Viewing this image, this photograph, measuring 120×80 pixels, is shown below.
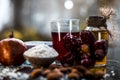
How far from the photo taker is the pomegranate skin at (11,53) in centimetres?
80

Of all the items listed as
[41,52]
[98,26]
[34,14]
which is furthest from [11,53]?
[34,14]

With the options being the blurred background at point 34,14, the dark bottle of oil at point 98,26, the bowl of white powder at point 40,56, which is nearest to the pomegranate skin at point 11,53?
the bowl of white powder at point 40,56

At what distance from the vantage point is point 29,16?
1.95 meters

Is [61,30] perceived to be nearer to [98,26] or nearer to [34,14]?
[98,26]

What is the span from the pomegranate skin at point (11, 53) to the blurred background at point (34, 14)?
100cm

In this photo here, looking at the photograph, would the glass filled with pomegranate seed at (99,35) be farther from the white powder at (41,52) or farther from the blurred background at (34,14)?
the blurred background at (34,14)

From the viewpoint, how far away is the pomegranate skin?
797mm

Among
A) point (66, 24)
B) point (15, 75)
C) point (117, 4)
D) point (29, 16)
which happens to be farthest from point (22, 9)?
point (15, 75)

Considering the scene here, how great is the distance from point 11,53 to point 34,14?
1.17m

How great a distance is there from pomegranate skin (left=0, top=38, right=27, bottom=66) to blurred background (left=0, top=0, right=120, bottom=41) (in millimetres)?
1000

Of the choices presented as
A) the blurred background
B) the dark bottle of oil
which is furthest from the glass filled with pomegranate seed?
the blurred background

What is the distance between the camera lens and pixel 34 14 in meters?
1.94

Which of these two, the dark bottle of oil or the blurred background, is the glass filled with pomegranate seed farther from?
the blurred background

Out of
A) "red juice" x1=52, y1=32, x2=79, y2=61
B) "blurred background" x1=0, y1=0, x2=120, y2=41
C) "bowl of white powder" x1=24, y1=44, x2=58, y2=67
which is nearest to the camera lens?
"bowl of white powder" x1=24, y1=44, x2=58, y2=67
